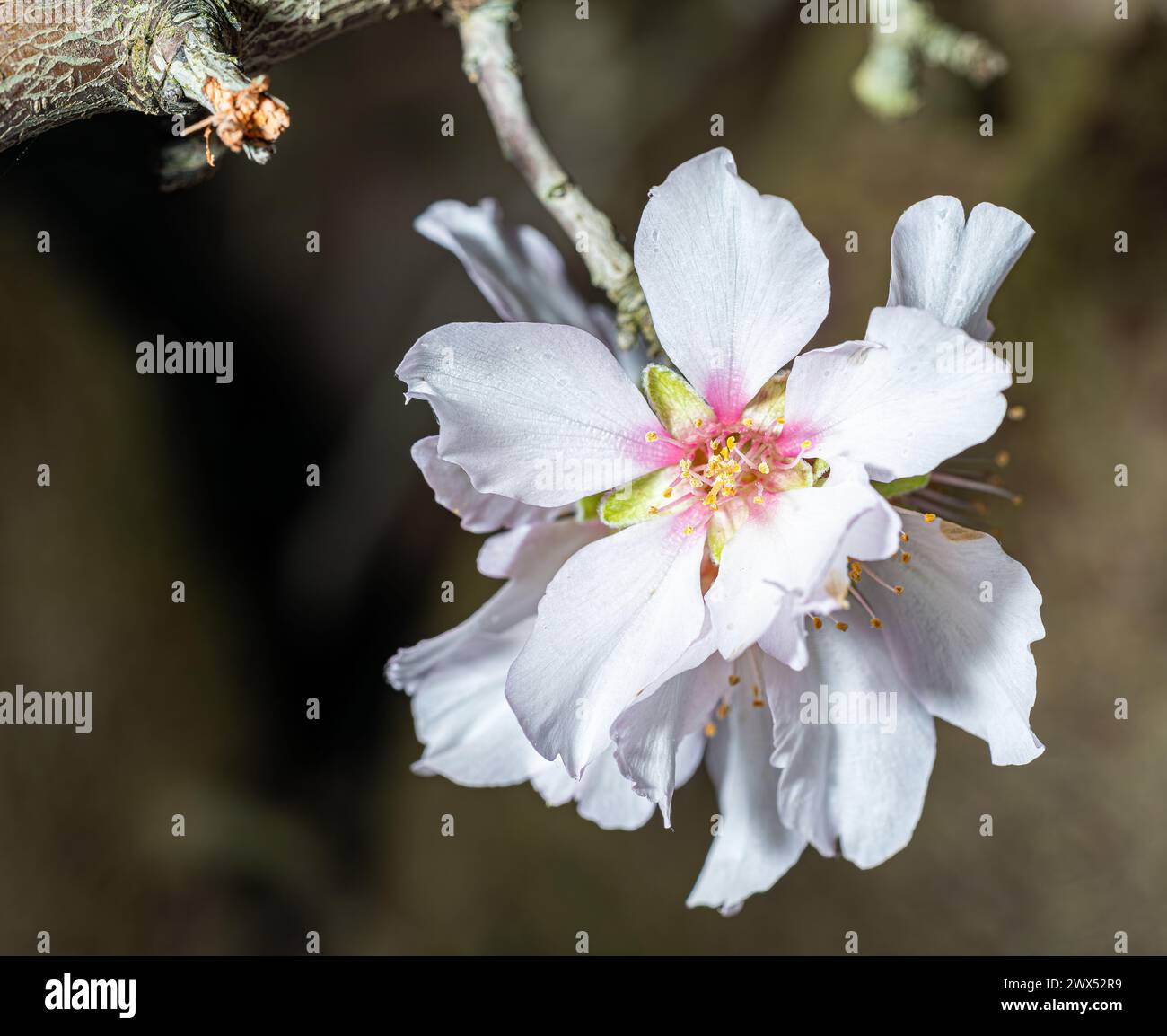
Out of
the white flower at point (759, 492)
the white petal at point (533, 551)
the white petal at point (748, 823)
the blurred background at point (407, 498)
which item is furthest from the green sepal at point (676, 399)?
the blurred background at point (407, 498)

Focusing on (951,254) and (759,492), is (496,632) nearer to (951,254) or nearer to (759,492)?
(759,492)

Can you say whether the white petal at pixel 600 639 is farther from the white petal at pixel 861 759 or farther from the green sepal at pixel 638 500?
the white petal at pixel 861 759

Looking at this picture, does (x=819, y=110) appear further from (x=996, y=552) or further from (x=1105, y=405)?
(x=996, y=552)

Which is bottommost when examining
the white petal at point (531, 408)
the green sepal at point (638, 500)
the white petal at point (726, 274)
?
the green sepal at point (638, 500)

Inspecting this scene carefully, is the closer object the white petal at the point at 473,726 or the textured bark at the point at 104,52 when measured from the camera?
the textured bark at the point at 104,52

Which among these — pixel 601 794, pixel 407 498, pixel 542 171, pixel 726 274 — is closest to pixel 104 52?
pixel 542 171
